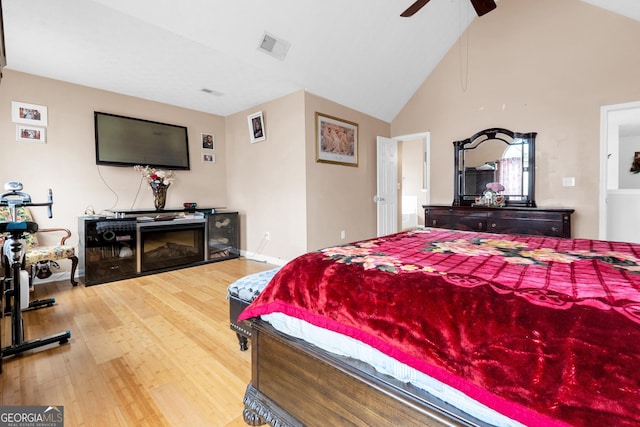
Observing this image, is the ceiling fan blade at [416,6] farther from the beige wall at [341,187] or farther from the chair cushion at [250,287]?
the chair cushion at [250,287]

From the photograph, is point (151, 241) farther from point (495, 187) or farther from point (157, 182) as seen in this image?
point (495, 187)

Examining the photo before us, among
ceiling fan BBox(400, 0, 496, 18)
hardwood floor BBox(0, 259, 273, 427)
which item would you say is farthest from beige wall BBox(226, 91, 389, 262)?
ceiling fan BBox(400, 0, 496, 18)

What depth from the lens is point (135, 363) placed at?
1.80 meters

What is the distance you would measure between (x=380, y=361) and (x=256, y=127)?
4.26 m

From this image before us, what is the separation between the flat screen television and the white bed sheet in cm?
385

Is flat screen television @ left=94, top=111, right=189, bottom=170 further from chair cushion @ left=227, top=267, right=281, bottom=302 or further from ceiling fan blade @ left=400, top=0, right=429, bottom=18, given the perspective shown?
ceiling fan blade @ left=400, top=0, right=429, bottom=18

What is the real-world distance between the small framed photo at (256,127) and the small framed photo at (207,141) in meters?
0.83

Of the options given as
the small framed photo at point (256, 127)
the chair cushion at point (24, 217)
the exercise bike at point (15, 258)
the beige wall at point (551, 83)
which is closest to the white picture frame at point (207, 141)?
the small framed photo at point (256, 127)

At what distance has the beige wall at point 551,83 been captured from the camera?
3.35 m

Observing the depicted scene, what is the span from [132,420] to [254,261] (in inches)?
129

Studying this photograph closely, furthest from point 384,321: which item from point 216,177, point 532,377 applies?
point 216,177

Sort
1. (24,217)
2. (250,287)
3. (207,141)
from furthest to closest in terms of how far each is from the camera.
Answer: (207,141) → (24,217) → (250,287)

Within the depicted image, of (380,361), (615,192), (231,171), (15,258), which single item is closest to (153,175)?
(231,171)

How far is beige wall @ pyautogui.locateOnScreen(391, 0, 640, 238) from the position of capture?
11.0 ft
